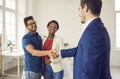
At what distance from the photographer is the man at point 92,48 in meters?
1.14

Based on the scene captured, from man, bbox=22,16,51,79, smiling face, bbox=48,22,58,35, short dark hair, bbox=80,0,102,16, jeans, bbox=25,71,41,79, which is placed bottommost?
jeans, bbox=25,71,41,79

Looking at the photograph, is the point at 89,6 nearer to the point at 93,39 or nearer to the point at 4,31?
the point at 93,39

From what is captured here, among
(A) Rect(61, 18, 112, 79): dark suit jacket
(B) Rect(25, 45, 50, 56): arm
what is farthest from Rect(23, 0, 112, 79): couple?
(B) Rect(25, 45, 50, 56): arm

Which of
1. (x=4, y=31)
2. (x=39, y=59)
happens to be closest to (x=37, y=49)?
(x=39, y=59)

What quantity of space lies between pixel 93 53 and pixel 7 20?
16.6 ft

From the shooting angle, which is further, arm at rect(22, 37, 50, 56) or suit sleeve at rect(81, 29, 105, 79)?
arm at rect(22, 37, 50, 56)

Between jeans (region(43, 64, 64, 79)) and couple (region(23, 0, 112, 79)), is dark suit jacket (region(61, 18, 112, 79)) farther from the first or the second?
jeans (region(43, 64, 64, 79))

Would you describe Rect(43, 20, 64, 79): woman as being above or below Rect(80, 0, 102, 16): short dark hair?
below

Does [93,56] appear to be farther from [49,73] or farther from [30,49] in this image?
[49,73]

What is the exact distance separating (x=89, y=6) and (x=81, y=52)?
35 cm

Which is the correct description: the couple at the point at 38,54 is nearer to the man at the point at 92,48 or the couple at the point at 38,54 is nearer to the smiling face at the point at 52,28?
the smiling face at the point at 52,28

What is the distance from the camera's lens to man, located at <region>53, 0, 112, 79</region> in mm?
1141

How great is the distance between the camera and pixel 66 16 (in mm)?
6555

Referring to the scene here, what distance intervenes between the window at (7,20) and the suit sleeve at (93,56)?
4.66 metres
